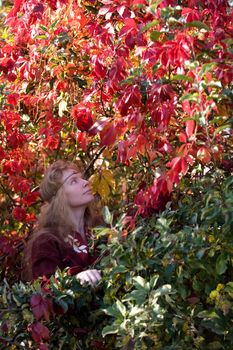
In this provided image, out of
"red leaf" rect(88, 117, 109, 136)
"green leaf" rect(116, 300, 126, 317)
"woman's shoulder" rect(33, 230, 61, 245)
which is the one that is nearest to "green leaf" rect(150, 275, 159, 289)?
"green leaf" rect(116, 300, 126, 317)

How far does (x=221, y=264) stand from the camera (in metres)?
2.88

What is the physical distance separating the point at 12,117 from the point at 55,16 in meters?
0.66

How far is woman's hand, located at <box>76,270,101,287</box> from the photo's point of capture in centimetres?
339

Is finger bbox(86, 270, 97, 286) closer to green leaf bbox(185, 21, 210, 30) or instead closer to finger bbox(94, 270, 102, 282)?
finger bbox(94, 270, 102, 282)

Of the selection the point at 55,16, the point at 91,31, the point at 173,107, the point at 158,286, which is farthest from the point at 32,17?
the point at 158,286

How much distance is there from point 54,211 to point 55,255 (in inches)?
18.3

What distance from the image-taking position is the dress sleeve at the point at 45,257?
3980 millimetres

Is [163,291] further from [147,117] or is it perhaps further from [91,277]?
[147,117]

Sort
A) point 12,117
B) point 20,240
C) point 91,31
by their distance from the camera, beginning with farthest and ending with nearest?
point 20,240
point 12,117
point 91,31

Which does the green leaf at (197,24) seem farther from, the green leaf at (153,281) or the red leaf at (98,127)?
the green leaf at (153,281)

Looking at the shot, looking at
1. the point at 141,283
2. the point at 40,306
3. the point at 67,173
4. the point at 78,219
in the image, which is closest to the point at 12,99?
the point at 67,173

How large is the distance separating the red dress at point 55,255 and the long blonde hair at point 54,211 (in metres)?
0.15

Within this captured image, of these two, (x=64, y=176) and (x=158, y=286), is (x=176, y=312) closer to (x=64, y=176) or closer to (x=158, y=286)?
(x=158, y=286)

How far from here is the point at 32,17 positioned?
4379mm
